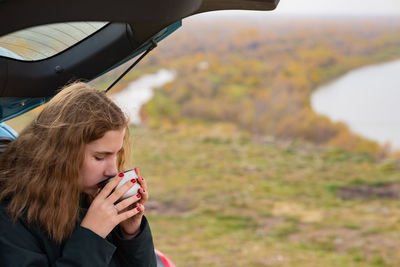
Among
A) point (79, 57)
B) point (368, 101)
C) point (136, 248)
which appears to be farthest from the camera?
point (368, 101)

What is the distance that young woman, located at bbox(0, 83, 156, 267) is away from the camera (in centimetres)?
103

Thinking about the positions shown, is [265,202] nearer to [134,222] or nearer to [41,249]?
[134,222]

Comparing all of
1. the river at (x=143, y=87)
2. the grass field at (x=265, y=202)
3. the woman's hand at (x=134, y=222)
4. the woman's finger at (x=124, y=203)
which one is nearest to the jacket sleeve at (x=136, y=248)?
the woman's hand at (x=134, y=222)

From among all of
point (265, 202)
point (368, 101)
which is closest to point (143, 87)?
point (368, 101)

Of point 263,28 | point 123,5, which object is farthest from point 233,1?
point 263,28

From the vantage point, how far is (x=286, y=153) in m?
5.27

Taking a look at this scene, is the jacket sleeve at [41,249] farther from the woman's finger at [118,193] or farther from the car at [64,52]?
the car at [64,52]

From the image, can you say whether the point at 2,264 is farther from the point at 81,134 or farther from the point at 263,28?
the point at 263,28

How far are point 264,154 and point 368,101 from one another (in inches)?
64.5

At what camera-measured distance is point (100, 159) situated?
1.09 meters

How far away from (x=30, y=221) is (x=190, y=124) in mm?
5394

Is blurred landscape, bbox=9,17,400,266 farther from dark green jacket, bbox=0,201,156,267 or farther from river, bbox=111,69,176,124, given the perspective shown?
dark green jacket, bbox=0,201,156,267

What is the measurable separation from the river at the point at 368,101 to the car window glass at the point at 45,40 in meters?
4.73

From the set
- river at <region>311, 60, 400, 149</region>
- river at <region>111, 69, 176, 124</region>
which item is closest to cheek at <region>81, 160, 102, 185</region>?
river at <region>311, 60, 400, 149</region>
